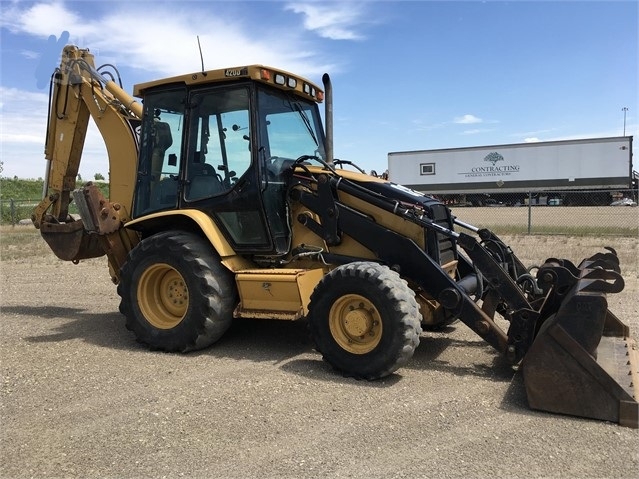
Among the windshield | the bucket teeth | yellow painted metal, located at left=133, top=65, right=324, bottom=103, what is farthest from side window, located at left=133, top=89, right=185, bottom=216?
the bucket teeth

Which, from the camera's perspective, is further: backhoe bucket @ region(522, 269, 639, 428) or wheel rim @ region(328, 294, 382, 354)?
wheel rim @ region(328, 294, 382, 354)

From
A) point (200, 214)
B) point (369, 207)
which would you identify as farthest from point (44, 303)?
point (369, 207)

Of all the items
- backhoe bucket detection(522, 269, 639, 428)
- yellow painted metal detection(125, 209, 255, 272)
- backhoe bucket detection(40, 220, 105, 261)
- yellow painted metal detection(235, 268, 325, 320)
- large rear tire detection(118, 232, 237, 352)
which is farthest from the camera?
backhoe bucket detection(40, 220, 105, 261)

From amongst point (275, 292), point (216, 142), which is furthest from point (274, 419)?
point (216, 142)

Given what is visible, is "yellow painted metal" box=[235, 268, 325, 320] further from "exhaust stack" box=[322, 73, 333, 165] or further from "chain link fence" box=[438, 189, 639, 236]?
"chain link fence" box=[438, 189, 639, 236]

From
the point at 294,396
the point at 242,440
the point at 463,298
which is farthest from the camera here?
the point at 463,298

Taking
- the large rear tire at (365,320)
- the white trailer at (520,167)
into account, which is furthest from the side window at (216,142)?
the white trailer at (520,167)

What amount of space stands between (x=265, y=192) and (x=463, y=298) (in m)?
2.20

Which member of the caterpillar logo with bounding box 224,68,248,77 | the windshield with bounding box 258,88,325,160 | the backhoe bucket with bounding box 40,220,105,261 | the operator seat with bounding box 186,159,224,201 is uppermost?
the caterpillar logo with bounding box 224,68,248,77

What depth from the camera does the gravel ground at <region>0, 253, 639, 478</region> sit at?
126 inches

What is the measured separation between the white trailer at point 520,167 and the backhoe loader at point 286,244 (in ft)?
97.3

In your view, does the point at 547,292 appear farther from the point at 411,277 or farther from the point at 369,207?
the point at 369,207

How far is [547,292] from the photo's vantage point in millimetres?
4965

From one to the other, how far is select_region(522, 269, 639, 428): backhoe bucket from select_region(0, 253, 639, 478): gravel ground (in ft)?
0.41
